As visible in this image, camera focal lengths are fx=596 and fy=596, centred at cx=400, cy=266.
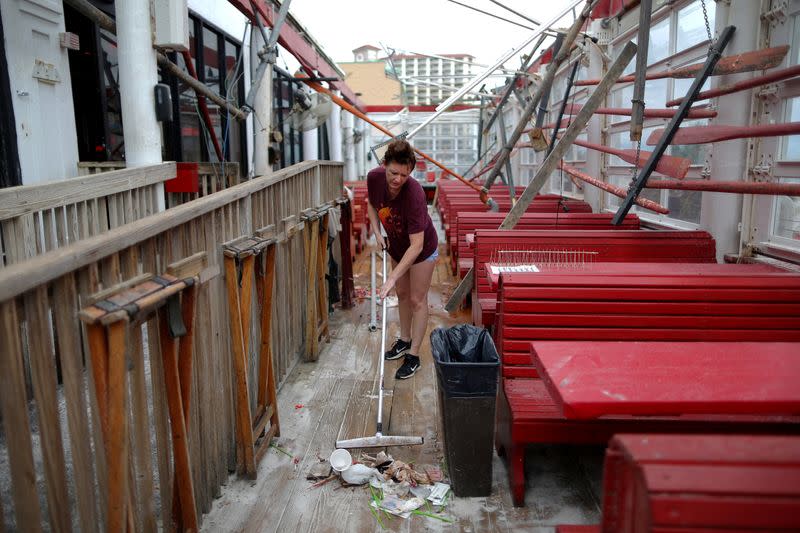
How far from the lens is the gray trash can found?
9.43 feet

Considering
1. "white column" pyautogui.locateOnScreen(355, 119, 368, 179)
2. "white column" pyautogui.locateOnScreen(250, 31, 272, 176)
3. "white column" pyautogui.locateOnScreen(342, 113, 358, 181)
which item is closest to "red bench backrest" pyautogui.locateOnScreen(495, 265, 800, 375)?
"white column" pyautogui.locateOnScreen(250, 31, 272, 176)

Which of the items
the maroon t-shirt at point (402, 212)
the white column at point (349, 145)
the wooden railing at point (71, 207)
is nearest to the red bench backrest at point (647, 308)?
the maroon t-shirt at point (402, 212)

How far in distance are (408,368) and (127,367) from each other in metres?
2.77

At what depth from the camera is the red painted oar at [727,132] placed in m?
3.21

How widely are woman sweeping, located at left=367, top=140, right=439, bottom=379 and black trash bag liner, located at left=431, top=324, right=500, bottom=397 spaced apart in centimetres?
81

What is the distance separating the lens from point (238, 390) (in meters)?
3.01

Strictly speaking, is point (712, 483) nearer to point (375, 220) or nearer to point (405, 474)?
point (405, 474)

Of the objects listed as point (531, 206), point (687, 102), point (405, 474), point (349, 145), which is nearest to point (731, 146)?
point (687, 102)

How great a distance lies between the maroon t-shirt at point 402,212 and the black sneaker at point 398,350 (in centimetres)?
77

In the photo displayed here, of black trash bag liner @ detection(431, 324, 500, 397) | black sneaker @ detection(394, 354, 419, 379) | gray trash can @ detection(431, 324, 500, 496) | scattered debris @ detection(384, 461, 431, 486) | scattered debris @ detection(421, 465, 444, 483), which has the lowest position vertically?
scattered debris @ detection(421, 465, 444, 483)

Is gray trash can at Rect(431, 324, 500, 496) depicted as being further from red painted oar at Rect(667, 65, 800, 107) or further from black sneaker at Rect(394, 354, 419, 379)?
red painted oar at Rect(667, 65, 800, 107)

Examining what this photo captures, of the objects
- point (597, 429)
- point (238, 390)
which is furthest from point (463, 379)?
point (238, 390)

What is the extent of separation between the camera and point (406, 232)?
4.58 m

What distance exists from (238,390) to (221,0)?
8.43m
